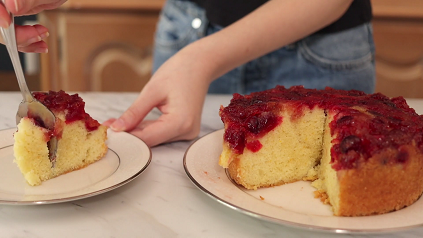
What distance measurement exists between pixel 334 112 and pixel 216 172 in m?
0.39

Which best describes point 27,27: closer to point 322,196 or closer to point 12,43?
point 12,43

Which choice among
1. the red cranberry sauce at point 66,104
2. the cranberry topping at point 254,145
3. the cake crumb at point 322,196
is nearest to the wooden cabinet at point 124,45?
the red cranberry sauce at point 66,104

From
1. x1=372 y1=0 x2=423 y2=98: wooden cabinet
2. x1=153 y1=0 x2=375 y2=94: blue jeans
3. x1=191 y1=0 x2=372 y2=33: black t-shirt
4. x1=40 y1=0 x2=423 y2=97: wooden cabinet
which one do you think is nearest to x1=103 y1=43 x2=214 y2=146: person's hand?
x1=191 y1=0 x2=372 y2=33: black t-shirt

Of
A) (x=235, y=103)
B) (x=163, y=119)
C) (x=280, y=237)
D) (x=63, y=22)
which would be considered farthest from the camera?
(x=63, y=22)

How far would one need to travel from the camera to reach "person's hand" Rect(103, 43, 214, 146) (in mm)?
1429

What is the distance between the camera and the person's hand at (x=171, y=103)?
1.43 m

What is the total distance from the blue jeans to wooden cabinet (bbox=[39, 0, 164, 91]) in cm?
125

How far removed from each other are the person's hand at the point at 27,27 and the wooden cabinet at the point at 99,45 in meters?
1.98

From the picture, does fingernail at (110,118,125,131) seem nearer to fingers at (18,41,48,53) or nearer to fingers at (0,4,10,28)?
fingers at (18,41,48,53)

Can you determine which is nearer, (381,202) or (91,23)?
(381,202)

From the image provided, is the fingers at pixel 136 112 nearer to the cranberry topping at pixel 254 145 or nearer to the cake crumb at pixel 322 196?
the cranberry topping at pixel 254 145

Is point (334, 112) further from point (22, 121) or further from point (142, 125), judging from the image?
point (22, 121)

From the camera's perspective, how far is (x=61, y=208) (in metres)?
1.05

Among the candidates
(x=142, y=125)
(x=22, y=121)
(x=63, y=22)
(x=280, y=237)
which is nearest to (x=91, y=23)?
(x=63, y=22)
